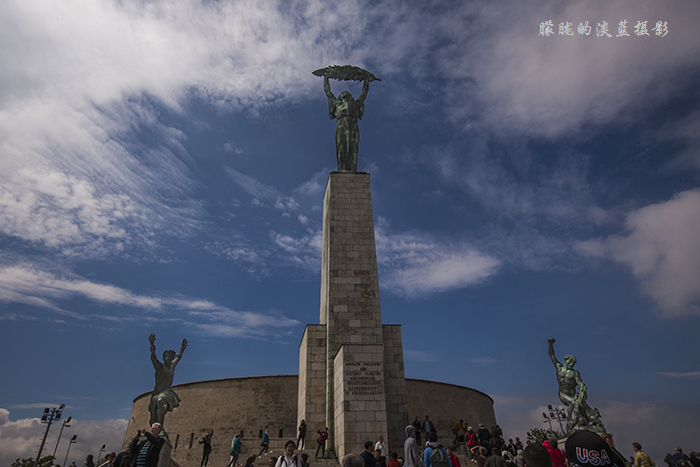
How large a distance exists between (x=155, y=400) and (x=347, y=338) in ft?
23.4

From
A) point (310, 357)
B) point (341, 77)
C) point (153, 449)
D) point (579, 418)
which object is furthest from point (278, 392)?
point (153, 449)

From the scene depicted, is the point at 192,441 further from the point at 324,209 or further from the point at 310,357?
the point at 324,209

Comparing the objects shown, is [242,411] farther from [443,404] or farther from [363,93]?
[363,93]

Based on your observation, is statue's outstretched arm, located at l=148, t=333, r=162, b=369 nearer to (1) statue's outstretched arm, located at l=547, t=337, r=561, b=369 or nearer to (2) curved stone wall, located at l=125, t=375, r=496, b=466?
(2) curved stone wall, located at l=125, t=375, r=496, b=466

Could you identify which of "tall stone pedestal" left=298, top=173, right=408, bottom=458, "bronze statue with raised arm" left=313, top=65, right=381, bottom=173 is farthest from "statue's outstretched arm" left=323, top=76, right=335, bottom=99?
"tall stone pedestal" left=298, top=173, right=408, bottom=458

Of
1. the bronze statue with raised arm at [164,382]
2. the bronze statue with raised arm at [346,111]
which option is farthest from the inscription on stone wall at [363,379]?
the bronze statue with raised arm at [346,111]

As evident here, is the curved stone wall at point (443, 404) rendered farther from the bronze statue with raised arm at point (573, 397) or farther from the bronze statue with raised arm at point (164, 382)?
the bronze statue with raised arm at point (164, 382)

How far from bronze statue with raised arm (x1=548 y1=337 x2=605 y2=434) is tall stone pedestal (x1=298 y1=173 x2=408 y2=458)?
5.43m

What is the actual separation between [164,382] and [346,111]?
14.1 meters

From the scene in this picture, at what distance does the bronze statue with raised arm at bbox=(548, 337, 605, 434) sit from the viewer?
42.9 ft

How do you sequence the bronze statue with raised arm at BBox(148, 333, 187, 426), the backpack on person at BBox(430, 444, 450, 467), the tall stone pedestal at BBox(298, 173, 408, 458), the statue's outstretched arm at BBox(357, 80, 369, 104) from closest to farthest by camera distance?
the backpack on person at BBox(430, 444, 450, 467) < the bronze statue with raised arm at BBox(148, 333, 187, 426) < the tall stone pedestal at BBox(298, 173, 408, 458) < the statue's outstretched arm at BBox(357, 80, 369, 104)

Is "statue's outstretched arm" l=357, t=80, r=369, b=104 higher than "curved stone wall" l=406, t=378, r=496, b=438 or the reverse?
higher

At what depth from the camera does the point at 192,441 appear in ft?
74.2

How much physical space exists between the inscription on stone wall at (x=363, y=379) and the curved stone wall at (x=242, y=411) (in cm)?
905
